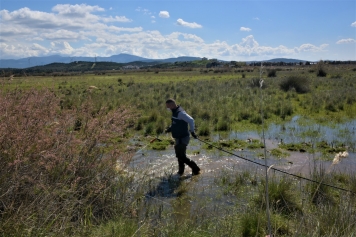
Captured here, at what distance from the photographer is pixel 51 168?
4.61 meters

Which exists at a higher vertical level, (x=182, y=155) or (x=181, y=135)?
(x=181, y=135)

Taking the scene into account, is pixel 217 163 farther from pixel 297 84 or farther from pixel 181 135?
pixel 297 84

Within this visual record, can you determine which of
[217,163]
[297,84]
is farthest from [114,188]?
[297,84]

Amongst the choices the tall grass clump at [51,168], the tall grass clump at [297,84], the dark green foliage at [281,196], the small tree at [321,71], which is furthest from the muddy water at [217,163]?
the small tree at [321,71]

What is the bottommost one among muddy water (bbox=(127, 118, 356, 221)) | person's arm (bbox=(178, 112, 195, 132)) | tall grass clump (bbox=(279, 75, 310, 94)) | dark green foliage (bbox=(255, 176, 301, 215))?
muddy water (bbox=(127, 118, 356, 221))

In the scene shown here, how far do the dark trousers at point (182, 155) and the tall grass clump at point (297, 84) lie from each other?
2126cm

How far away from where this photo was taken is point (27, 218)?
3898mm

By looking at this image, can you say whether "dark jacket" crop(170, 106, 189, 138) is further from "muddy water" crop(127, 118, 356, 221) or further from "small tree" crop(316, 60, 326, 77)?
→ "small tree" crop(316, 60, 326, 77)

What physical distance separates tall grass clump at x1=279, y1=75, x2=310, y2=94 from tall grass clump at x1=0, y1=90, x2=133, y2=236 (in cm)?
2506

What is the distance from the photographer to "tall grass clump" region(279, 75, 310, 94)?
27.9 meters

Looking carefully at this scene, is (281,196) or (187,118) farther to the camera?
(187,118)

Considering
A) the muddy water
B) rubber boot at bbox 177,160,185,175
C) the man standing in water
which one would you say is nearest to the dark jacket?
the man standing in water

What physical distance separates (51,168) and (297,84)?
26.8 meters

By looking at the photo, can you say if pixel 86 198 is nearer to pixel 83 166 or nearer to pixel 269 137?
pixel 83 166
